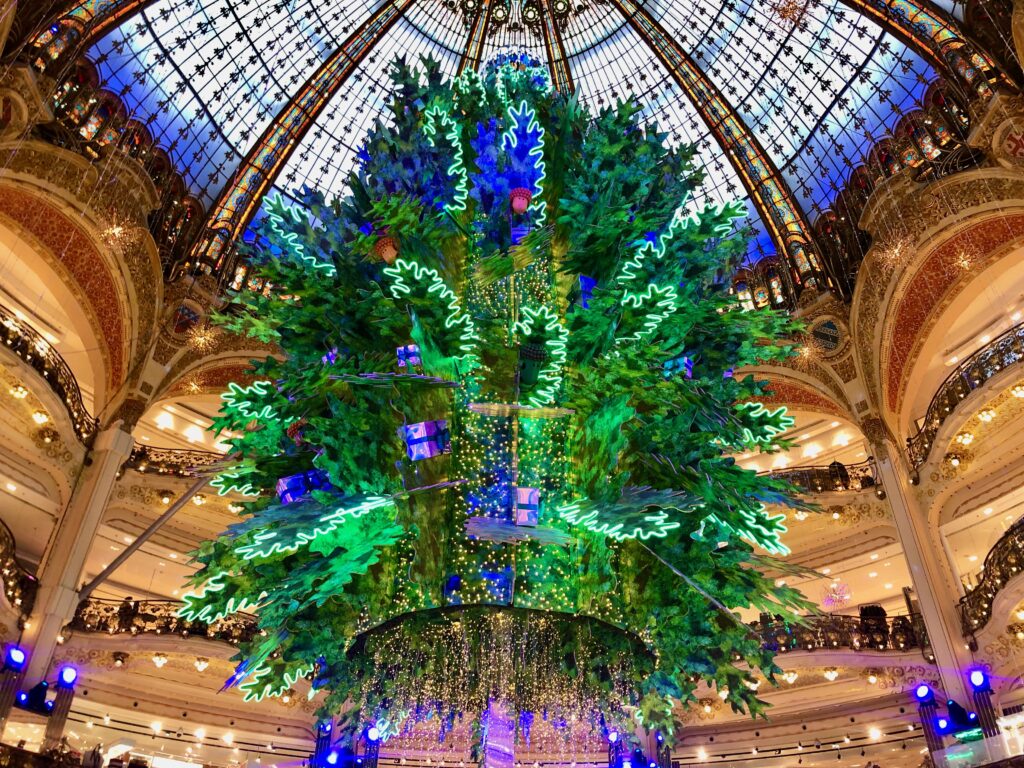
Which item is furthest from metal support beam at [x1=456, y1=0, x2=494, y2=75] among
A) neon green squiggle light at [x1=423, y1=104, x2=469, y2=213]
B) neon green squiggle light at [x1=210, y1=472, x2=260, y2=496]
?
neon green squiggle light at [x1=210, y1=472, x2=260, y2=496]

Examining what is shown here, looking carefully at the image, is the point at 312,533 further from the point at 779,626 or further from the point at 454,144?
the point at 779,626

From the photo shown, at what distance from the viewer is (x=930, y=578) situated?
1489 centimetres

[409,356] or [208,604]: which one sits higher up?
[409,356]

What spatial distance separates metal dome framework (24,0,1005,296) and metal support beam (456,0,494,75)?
3cm

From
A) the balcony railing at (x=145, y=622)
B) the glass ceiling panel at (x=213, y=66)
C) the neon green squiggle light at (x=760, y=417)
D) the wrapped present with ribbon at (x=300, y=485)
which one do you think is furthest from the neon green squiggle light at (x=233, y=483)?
the glass ceiling panel at (x=213, y=66)

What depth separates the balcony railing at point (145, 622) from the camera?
48.4 feet

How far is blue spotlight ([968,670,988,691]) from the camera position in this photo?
526 inches

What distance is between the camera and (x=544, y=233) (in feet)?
19.1

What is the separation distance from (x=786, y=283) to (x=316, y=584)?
15.8 metres

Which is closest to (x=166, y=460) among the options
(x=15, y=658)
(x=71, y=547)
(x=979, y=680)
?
(x=71, y=547)

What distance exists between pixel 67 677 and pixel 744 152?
56.7 ft

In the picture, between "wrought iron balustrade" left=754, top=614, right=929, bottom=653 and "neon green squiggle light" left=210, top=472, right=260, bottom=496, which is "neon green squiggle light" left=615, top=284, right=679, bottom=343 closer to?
"neon green squiggle light" left=210, top=472, right=260, bottom=496

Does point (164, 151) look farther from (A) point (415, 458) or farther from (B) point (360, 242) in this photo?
(A) point (415, 458)

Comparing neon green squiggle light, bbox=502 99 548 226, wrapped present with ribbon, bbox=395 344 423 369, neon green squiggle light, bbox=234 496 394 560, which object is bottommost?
neon green squiggle light, bbox=234 496 394 560
